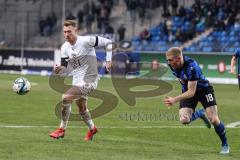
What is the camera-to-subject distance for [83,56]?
13719 mm

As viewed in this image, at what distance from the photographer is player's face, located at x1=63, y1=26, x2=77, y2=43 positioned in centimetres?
1332

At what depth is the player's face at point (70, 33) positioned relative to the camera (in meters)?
13.3

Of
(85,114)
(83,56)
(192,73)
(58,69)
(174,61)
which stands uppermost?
(174,61)

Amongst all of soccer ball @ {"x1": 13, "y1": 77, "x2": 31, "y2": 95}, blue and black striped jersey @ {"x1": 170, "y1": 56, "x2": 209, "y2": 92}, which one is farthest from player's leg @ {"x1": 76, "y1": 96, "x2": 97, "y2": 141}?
blue and black striped jersey @ {"x1": 170, "y1": 56, "x2": 209, "y2": 92}

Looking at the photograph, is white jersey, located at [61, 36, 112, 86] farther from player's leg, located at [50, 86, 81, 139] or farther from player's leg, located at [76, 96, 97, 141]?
player's leg, located at [76, 96, 97, 141]

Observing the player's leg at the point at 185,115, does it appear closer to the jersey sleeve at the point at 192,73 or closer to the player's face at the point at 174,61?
the jersey sleeve at the point at 192,73

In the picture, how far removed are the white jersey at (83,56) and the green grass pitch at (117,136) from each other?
126 cm

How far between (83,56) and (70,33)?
59 centimetres

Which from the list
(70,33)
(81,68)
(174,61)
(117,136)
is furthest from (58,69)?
(174,61)

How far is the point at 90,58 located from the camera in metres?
13.8

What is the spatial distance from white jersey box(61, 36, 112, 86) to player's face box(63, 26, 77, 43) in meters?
0.17

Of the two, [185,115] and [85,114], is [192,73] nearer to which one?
[185,115]

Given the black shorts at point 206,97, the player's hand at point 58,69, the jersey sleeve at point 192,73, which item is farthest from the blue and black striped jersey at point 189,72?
the player's hand at point 58,69

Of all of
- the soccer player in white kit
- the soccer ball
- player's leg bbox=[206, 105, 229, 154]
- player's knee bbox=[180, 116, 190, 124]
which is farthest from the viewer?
the soccer ball
